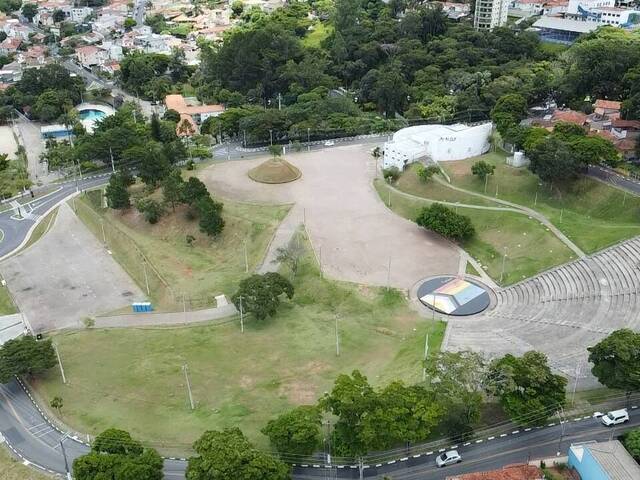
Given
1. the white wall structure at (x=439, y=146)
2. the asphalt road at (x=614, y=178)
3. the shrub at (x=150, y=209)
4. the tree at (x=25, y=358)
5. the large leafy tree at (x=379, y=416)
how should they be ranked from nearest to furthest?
the large leafy tree at (x=379, y=416)
the tree at (x=25, y=358)
the asphalt road at (x=614, y=178)
the shrub at (x=150, y=209)
the white wall structure at (x=439, y=146)

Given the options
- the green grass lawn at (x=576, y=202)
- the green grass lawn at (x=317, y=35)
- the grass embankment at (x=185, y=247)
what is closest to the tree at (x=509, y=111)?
the green grass lawn at (x=576, y=202)

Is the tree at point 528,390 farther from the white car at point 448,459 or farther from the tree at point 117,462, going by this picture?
the tree at point 117,462

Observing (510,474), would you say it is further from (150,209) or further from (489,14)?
(489,14)

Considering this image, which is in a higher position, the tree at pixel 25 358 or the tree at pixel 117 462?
the tree at pixel 117 462

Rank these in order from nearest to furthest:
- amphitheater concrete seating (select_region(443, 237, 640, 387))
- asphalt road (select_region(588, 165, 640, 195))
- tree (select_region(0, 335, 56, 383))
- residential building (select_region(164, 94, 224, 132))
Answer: tree (select_region(0, 335, 56, 383)), amphitheater concrete seating (select_region(443, 237, 640, 387)), asphalt road (select_region(588, 165, 640, 195)), residential building (select_region(164, 94, 224, 132))

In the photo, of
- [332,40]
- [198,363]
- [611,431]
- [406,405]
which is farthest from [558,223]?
[332,40]

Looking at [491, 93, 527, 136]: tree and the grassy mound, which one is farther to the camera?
the grassy mound

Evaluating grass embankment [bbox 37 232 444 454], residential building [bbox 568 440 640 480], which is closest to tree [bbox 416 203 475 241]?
grass embankment [bbox 37 232 444 454]

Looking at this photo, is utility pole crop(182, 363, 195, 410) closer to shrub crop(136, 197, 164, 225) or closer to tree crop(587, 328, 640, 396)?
tree crop(587, 328, 640, 396)
